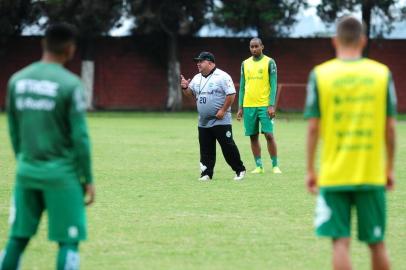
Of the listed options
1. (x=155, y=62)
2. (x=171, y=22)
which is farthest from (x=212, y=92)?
(x=155, y=62)

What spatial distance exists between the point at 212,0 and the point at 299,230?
110ft

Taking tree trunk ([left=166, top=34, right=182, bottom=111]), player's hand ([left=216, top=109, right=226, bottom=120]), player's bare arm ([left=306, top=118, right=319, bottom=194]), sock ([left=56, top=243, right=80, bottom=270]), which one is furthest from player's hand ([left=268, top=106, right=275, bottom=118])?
tree trunk ([left=166, top=34, right=182, bottom=111])

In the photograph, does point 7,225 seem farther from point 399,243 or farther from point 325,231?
point 325,231

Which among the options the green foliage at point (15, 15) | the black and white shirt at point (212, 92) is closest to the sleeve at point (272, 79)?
the black and white shirt at point (212, 92)

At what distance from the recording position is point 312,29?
4659 centimetres

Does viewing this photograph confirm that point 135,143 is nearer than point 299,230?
No

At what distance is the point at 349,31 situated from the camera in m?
6.74

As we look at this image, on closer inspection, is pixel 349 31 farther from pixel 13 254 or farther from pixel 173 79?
pixel 173 79

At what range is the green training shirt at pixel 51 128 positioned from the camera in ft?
22.5

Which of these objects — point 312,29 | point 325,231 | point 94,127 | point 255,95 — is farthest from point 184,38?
point 325,231

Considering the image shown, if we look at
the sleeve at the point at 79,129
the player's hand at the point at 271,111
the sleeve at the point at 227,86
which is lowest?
the player's hand at the point at 271,111

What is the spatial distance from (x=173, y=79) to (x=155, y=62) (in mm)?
1509

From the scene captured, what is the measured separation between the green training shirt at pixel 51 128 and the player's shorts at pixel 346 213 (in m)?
1.58

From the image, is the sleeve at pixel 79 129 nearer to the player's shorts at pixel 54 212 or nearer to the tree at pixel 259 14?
the player's shorts at pixel 54 212
